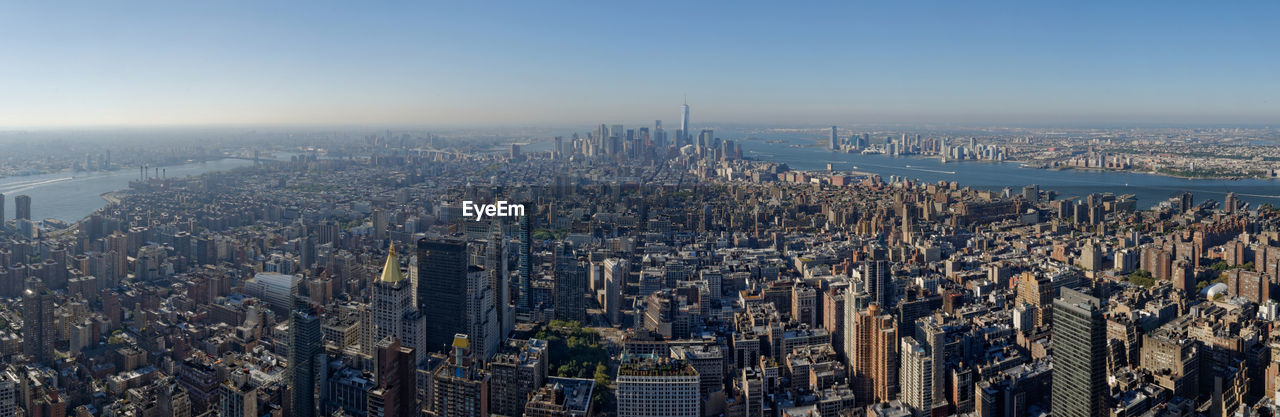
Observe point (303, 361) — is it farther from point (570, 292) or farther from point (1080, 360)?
point (1080, 360)

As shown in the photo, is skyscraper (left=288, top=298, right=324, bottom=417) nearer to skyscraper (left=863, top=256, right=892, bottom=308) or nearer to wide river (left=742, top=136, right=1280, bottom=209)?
skyscraper (left=863, top=256, right=892, bottom=308)

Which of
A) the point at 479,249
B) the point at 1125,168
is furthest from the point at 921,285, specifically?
the point at 1125,168

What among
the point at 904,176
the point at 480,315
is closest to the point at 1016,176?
the point at 904,176

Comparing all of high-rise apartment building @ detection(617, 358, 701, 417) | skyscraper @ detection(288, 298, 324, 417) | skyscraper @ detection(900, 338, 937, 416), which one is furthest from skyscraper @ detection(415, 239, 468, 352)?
skyscraper @ detection(900, 338, 937, 416)

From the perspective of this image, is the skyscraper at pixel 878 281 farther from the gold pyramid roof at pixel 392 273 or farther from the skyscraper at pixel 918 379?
the gold pyramid roof at pixel 392 273

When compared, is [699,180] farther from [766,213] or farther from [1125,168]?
[1125,168]
